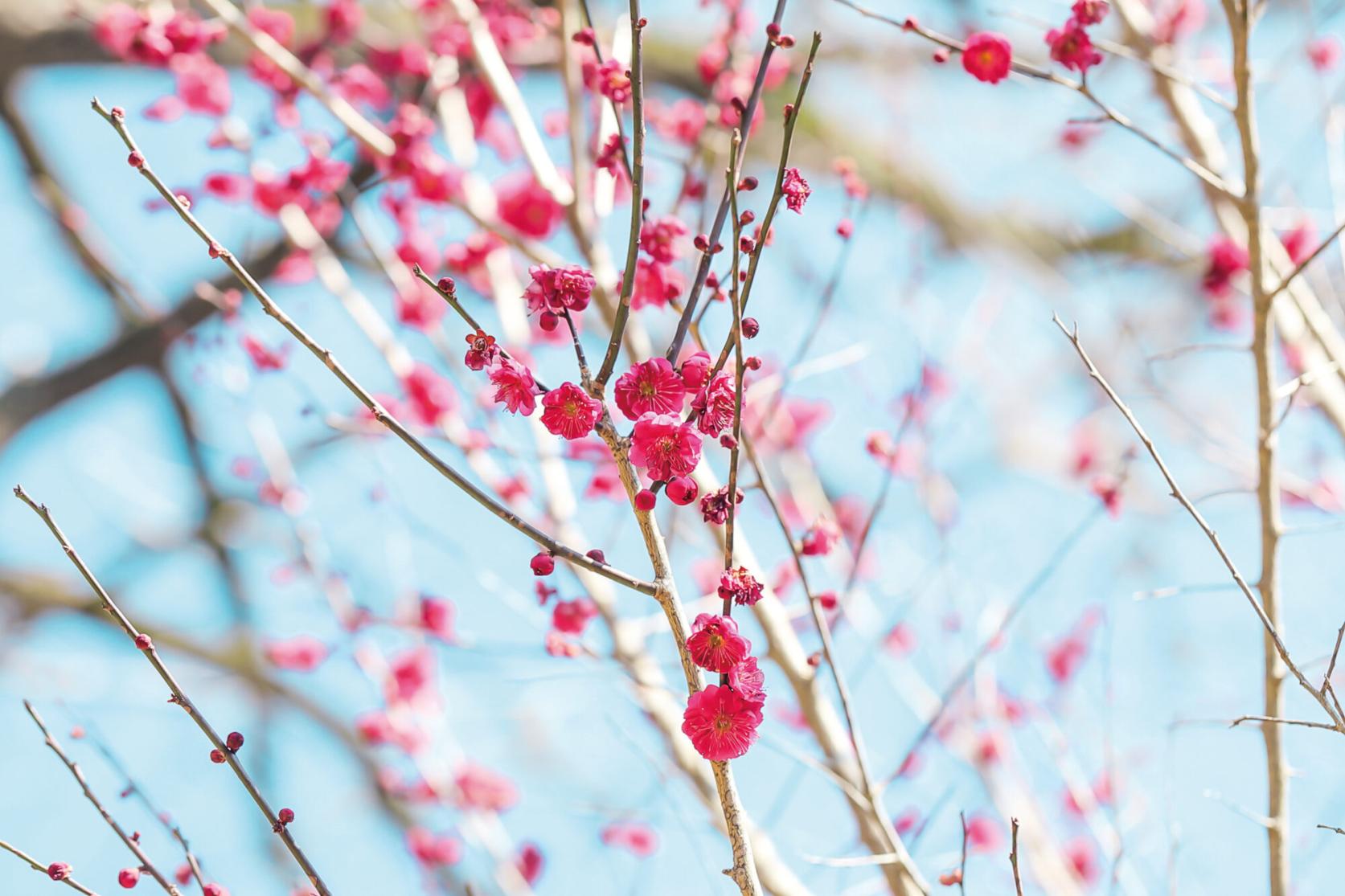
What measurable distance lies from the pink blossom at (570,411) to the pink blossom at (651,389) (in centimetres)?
4

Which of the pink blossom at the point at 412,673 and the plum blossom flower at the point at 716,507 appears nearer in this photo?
the plum blossom flower at the point at 716,507

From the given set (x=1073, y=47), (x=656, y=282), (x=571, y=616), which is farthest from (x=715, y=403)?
(x=1073, y=47)

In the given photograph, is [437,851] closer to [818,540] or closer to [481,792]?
[481,792]

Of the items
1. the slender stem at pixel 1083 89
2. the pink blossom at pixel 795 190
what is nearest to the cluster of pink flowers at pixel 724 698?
the pink blossom at pixel 795 190

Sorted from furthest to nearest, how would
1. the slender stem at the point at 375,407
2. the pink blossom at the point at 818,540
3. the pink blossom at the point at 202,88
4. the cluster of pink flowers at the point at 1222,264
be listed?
the pink blossom at the point at 202,88 → the cluster of pink flowers at the point at 1222,264 → the pink blossom at the point at 818,540 → the slender stem at the point at 375,407

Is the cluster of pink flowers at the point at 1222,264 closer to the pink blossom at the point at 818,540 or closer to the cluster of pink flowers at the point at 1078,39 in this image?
the cluster of pink flowers at the point at 1078,39

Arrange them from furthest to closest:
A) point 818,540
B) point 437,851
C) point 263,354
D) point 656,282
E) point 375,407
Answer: point 437,851, point 263,354, point 818,540, point 656,282, point 375,407

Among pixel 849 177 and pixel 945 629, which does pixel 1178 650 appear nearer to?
pixel 945 629

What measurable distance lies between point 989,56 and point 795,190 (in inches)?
31.0

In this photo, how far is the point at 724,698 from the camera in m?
1.16

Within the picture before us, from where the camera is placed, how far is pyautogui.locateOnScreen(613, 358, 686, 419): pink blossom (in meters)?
1.21

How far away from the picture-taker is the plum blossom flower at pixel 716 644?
1146 mm

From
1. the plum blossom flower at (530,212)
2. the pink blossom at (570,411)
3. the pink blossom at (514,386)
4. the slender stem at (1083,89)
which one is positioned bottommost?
the pink blossom at (570,411)

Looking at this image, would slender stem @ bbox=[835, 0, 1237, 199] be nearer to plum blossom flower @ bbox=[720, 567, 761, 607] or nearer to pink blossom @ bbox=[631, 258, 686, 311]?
pink blossom @ bbox=[631, 258, 686, 311]
